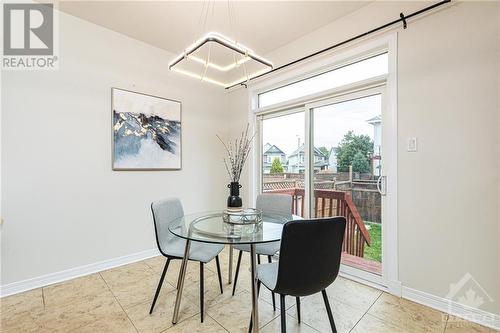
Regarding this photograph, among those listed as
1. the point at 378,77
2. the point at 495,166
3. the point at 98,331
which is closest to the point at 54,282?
the point at 98,331

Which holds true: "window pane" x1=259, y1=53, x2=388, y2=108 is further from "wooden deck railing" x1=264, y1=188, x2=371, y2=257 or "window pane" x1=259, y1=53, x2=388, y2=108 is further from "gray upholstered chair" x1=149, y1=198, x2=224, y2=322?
"gray upholstered chair" x1=149, y1=198, x2=224, y2=322

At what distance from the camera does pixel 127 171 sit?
2.83m

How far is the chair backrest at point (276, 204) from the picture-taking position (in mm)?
2354

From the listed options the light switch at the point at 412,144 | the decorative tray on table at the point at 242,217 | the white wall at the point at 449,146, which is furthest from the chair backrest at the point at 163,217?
the light switch at the point at 412,144

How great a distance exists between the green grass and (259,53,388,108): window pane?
4.98ft

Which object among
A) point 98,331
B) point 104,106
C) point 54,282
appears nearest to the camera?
point 98,331

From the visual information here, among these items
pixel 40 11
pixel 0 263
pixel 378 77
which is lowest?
pixel 0 263

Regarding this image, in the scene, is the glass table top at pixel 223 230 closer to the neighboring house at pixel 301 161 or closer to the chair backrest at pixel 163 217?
the chair backrest at pixel 163 217

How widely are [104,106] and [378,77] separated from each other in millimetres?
2962

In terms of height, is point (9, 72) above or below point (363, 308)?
above

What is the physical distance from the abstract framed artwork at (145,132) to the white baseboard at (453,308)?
298 cm

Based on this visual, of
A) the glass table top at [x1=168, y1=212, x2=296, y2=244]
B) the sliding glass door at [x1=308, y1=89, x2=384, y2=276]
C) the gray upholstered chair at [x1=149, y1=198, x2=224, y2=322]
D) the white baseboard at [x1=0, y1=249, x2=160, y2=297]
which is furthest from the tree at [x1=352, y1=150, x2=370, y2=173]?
the white baseboard at [x1=0, y1=249, x2=160, y2=297]

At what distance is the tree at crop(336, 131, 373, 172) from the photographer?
7.82ft

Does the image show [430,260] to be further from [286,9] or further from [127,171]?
[127,171]
